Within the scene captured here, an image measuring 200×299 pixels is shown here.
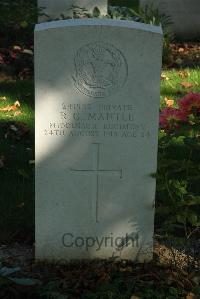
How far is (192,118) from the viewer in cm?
359

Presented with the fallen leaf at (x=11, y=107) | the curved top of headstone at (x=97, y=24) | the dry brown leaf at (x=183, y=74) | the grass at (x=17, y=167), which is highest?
the curved top of headstone at (x=97, y=24)

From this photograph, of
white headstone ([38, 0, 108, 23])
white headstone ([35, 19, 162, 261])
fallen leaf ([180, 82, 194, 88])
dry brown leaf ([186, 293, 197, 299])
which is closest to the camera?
dry brown leaf ([186, 293, 197, 299])

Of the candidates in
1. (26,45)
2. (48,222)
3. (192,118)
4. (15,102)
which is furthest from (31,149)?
(26,45)

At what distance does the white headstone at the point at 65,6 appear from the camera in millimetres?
9602

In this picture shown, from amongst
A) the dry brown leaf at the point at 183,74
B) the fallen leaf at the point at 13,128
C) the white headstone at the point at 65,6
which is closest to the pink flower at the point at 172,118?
the fallen leaf at the point at 13,128

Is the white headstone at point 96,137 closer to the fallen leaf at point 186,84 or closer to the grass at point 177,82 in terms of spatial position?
the grass at point 177,82

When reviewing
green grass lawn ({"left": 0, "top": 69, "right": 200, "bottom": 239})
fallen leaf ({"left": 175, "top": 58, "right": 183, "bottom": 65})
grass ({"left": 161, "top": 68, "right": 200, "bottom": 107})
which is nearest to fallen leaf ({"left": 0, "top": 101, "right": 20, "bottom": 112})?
green grass lawn ({"left": 0, "top": 69, "right": 200, "bottom": 239})

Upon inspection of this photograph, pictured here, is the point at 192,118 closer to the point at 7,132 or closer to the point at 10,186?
Result: the point at 10,186

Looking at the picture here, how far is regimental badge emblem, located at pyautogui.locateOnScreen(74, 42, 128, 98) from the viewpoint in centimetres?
356

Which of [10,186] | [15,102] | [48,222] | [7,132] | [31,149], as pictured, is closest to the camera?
[48,222]

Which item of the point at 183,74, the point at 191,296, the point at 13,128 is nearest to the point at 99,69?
the point at 191,296

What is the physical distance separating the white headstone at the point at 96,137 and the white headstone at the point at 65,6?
6132mm

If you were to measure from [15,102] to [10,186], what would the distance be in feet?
7.16

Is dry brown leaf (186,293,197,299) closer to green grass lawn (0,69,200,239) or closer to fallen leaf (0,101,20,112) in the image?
green grass lawn (0,69,200,239)
